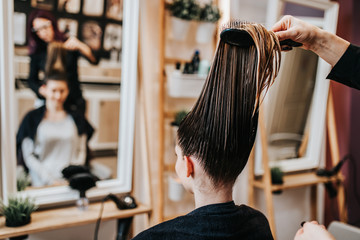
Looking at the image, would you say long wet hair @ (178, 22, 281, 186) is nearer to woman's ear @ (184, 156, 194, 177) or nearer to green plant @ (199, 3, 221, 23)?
woman's ear @ (184, 156, 194, 177)

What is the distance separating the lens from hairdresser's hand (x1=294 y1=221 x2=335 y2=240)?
764mm

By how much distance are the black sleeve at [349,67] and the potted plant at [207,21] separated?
1015mm

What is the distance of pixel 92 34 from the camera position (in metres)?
1.67

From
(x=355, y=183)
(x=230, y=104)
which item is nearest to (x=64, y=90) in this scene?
(x=230, y=104)

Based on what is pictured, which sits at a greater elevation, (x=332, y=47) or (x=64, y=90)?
(x=332, y=47)

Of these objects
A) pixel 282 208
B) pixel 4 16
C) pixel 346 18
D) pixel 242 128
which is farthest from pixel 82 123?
pixel 346 18

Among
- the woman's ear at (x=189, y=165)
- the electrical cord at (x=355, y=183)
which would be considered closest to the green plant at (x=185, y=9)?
the woman's ear at (x=189, y=165)

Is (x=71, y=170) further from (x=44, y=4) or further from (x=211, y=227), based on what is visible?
(x=211, y=227)

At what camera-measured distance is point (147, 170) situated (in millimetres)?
1809

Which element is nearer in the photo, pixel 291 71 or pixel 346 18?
pixel 291 71

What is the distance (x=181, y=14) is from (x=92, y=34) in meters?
0.55

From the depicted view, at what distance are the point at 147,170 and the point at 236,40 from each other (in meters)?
1.13

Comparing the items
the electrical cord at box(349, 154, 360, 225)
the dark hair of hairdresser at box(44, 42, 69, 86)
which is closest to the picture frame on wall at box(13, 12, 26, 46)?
the dark hair of hairdresser at box(44, 42, 69, 86)

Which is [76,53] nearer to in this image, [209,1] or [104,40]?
[104,40]
